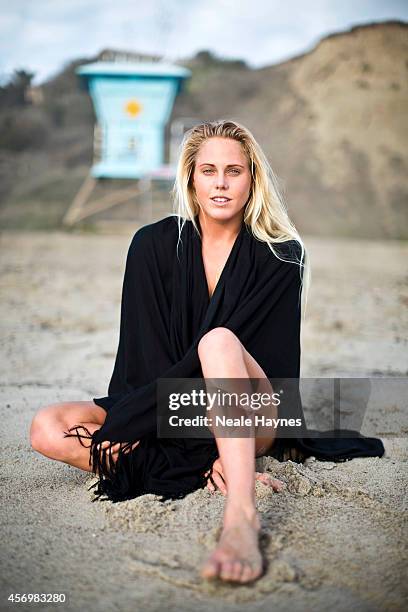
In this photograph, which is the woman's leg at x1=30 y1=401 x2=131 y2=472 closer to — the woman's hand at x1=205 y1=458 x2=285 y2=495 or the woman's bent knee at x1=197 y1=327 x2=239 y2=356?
the woman's hand at x1=205 y1=458 x2=285 y2=495

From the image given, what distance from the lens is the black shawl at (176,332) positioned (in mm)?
2215

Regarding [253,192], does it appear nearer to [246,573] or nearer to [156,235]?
[156,235]

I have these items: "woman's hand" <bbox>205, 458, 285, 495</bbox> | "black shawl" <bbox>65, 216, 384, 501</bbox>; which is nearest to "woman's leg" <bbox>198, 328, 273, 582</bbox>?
"black shawl" <bbox>65, 216, 384, 501</bbox>

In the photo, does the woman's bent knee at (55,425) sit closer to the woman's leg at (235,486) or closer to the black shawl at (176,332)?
the black shawl at (176,332)

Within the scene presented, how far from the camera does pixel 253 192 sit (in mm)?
2484

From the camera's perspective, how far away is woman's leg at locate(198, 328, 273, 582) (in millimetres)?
1670

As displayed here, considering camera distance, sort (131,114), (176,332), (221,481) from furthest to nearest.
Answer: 1. (131,114)
2. (176,332)
3. (221,481)

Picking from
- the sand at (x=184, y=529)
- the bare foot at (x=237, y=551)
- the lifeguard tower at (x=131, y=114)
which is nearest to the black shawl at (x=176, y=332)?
the sand at (x=184, y=529)

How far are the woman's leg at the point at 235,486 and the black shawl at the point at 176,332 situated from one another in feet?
0.46

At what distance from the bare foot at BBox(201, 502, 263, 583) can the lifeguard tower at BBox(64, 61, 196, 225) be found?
9966 mm

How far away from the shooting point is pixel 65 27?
13.3 metres

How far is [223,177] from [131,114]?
9.69 meters

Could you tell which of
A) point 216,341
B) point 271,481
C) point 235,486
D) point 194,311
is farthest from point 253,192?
point 235,486

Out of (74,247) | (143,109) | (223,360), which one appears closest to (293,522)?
(223,360)
